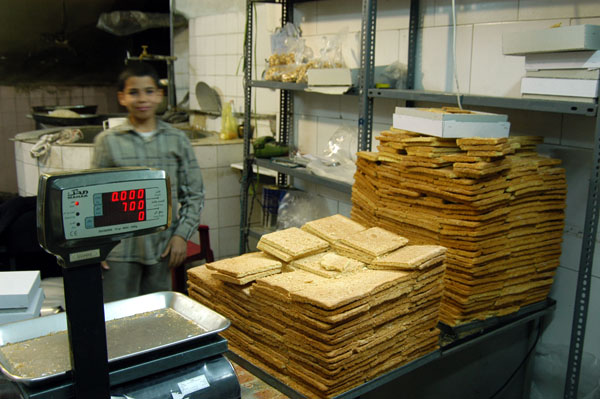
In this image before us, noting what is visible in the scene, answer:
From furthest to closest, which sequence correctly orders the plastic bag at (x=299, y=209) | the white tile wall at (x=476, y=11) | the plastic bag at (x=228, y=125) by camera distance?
the plastic bag at (x=228, y=125) → the plastic bag at (x=299, y=209) → the white tile wall at (x=476, y=11)

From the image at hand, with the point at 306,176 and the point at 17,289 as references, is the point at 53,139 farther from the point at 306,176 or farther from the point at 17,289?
the point at 17,289

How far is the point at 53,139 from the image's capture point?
4.01 meters

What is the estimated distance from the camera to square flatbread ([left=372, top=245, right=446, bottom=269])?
162 centimetres

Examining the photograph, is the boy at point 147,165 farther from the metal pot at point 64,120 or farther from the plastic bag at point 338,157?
the metal pot at point 64,120

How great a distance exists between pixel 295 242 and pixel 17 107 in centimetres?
561

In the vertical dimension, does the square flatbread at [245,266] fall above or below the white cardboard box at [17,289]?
above

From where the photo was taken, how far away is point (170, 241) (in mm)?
2318

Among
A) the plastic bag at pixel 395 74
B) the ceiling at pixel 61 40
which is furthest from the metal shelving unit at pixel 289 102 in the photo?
the ceiling at pixel 61 40

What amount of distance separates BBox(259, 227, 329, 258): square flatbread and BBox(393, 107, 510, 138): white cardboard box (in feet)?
1.89

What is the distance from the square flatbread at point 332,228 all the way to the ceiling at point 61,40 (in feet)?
15.2

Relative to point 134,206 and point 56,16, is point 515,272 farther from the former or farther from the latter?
point 56,16

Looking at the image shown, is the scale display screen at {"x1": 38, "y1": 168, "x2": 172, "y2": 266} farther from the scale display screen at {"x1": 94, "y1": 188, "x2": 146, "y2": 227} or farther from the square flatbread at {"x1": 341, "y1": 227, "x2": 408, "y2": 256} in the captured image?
the square flatbread at {"x1": 341, "y1": 227, "x2": 408, "y2": 256}

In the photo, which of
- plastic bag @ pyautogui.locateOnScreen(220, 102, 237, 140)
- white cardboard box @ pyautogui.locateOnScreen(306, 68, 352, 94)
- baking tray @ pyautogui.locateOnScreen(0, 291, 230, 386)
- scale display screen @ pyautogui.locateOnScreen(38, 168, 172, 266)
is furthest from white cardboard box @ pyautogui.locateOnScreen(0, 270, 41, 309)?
plastic bag @ pyautogui.locateOnScreen(220, 102, 237, 140)

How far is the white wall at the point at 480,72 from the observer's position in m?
2.21
